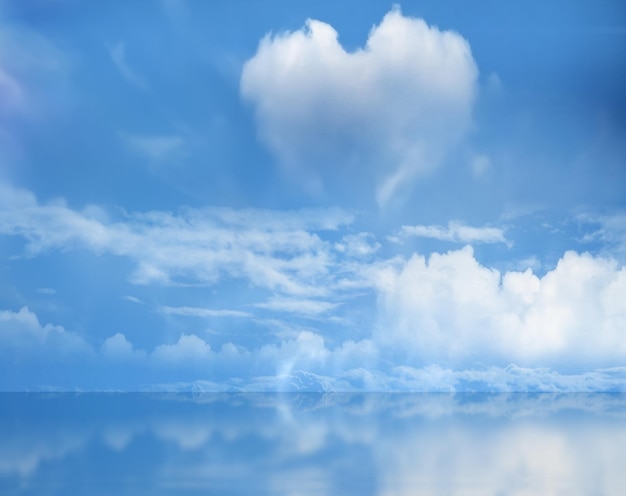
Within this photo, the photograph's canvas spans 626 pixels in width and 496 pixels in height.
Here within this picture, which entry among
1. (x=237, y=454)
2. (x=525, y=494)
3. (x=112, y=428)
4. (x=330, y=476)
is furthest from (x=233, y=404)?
(x=525, y=494)

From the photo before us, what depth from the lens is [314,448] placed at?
6.55 metres

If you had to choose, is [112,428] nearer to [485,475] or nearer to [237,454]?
[237,454]

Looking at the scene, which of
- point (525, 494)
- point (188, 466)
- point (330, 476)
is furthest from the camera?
point (188, 466)

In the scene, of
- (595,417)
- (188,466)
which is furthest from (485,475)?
(595,417)

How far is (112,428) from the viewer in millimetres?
7941

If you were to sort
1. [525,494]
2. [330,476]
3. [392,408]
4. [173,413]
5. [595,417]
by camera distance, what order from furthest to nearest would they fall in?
[392,408]
[173,413]
[595,417]
[330,476]
[525,494]

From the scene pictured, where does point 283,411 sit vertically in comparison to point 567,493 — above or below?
above

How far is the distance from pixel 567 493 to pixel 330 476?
1.53 meters

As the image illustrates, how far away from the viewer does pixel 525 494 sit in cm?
487

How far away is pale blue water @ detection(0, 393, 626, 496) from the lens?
16.8 feet

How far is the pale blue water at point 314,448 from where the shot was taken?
5.11 meters

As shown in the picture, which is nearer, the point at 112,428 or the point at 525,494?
the point at 525,494

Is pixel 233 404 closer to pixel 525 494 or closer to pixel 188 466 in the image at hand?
pixel 188 466

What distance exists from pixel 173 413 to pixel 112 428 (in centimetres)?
151
